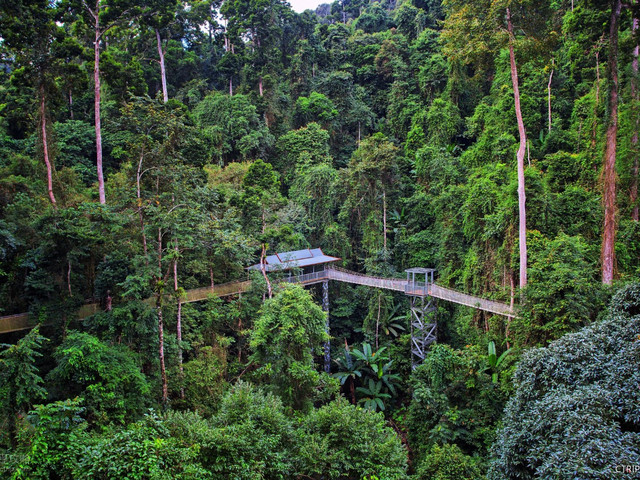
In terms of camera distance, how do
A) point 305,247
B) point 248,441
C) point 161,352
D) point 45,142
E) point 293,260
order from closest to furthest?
point 248,441 → point 161,352 → point 45,142 → point 293,260 → point 305,247

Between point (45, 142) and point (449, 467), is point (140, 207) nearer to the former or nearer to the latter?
point (45, 142)

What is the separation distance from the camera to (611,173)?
11117 mm

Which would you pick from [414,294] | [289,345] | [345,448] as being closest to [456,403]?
[414,294]

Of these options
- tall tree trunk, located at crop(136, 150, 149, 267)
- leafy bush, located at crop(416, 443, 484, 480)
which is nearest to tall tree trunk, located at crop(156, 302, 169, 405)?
tall tree trunk, located at crop(136, 150, 149, 267)

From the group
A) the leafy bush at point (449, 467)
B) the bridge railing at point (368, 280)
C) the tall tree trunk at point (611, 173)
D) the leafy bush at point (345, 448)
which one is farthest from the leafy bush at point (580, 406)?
the bridge railing at point (368, 280)

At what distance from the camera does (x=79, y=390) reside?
8898 millimetres

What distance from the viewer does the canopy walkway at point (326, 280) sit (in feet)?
34.2

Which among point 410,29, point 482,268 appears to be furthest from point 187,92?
point 482,268

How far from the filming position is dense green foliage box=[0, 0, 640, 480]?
7.24 m

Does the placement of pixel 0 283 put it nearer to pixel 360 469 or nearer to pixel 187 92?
pixel 360 469

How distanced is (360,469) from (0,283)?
1100cm

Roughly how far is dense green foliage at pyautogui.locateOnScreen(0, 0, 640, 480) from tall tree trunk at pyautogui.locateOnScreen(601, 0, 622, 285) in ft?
0.42

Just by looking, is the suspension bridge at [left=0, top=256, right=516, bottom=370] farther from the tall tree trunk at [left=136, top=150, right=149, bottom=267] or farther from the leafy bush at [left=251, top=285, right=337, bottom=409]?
the leafy bush at [left=251, top=285, right=337, bottom=409]

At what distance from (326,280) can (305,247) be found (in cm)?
239
